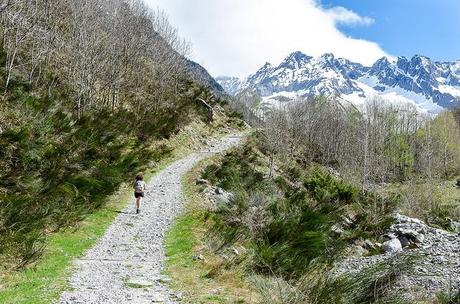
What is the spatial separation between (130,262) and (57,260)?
57.9 inches

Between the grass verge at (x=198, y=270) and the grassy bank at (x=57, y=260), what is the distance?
1996mm

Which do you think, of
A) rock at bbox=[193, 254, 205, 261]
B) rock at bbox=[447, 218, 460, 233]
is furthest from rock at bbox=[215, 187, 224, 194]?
rock at bbox=[447, 218, 460, 233]

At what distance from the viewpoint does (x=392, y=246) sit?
16.5m

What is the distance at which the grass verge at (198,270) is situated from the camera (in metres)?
6.94

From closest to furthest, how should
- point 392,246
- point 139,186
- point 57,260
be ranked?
point 57,260, point 139,186, point 392,246

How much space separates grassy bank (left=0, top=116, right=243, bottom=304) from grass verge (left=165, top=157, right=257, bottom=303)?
6.55ft

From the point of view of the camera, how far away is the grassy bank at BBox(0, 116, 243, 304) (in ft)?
21.1

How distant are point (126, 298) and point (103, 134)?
513 inches

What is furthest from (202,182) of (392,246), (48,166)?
(392,246)

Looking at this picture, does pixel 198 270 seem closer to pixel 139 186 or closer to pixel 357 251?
pixel 139 186

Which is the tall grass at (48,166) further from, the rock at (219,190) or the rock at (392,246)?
the rock at (392,246)

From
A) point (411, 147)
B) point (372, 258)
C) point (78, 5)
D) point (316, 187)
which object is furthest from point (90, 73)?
point (411, 147)

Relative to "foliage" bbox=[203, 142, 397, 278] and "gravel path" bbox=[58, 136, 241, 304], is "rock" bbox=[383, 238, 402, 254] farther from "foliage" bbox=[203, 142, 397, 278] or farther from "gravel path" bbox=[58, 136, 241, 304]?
"gravel path" bbox=[58, 136, 241, 304]

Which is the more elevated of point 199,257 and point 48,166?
point 48,166
